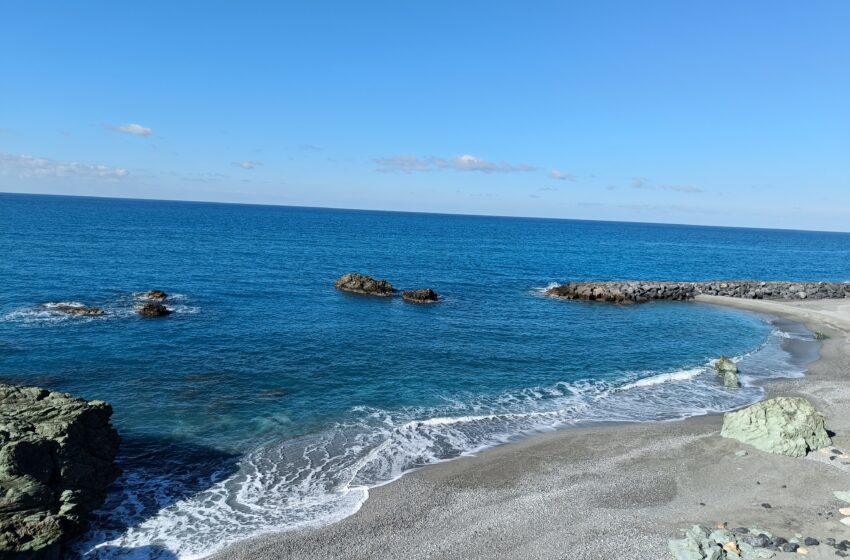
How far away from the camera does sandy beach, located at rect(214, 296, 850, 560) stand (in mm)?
18641

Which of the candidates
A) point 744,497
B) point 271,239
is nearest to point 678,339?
point 744,497

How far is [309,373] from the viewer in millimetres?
36750

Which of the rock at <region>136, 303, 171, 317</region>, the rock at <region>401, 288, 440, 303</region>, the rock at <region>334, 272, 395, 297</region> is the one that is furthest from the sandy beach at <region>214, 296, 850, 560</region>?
the rock at <region>334, 272, 395, 297</region>

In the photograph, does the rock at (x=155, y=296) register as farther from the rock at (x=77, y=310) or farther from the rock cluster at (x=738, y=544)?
the rock cluster at (x=738, y=544)

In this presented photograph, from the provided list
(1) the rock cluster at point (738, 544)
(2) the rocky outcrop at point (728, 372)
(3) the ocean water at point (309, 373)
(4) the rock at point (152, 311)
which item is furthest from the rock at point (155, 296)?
(1) the rock cluster at point (738, 544)

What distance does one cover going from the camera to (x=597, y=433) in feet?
96.6

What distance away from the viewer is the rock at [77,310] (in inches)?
1916

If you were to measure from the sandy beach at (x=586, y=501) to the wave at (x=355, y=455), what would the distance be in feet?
4.08

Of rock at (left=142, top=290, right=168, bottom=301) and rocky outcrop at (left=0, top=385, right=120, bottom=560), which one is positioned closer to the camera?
rocky outcrop at (left=0, top=385, right=120, bottom=560)

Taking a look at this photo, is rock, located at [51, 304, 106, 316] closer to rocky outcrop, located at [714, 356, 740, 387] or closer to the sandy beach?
the sandy beach

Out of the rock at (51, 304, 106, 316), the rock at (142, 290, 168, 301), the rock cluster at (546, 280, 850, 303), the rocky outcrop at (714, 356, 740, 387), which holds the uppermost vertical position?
the rock cluster at (546, 280, 850, 303)

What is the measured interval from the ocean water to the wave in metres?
0.10

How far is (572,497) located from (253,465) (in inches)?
571

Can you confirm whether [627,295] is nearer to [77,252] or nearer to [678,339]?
[678,339]
